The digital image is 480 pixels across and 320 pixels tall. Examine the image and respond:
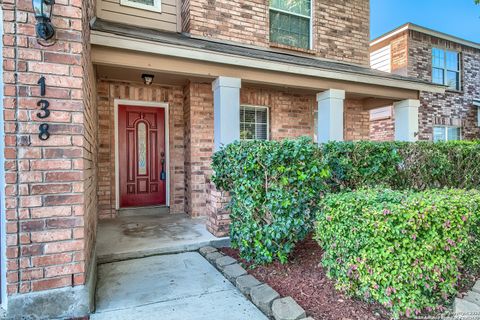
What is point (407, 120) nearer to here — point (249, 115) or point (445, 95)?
point (249, 115)

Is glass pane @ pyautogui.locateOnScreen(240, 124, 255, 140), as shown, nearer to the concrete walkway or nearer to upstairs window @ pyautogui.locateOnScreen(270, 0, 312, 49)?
upstairs window @ pyautogui.locateOnScreen(270, 0, 312, 49)

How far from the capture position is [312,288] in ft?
9.04

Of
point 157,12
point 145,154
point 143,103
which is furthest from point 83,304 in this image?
point 157,12

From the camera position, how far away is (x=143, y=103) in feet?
18.9

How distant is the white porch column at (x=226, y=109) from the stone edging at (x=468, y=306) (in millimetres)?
3402

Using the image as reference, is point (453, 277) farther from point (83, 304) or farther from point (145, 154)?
point (145, 154)

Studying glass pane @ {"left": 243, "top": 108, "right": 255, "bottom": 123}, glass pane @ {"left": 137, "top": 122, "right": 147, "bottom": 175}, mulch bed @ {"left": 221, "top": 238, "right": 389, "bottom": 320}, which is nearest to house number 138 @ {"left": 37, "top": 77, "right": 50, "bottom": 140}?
mulch bed @ {"left": 221, "top": 238, "right": 389, "bottom": 320}

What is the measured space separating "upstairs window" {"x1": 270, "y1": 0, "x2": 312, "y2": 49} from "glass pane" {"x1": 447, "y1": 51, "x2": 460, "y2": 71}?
292 inches

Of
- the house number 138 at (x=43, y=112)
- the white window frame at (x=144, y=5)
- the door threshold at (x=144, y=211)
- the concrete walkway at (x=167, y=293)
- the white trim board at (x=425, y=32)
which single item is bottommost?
the concrete walkway at (x=167, y=293)

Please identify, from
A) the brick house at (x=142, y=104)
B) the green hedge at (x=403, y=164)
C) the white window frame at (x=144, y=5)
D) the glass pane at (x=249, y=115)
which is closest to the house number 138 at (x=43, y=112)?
the brick house at (x=142, y=104)

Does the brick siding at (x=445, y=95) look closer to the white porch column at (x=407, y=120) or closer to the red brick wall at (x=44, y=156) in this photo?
the white porch column at (x=407, y=120)

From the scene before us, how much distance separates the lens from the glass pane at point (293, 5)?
6.43 m

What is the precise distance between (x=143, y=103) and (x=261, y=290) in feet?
14.5

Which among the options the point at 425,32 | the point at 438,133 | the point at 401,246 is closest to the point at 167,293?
the point at 401,246
